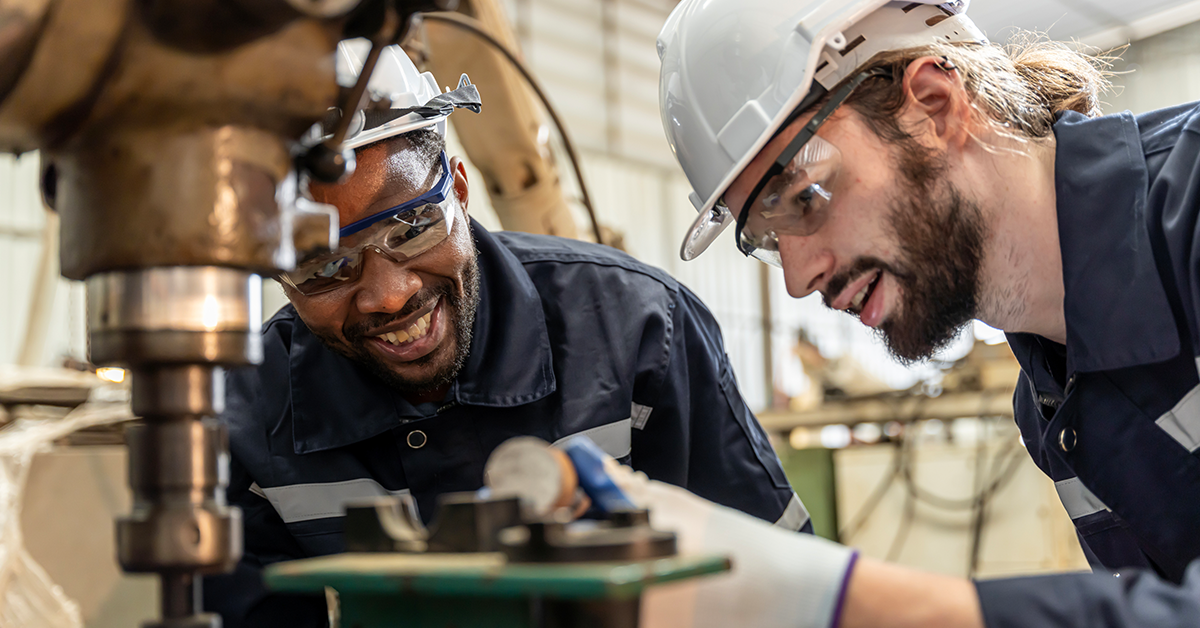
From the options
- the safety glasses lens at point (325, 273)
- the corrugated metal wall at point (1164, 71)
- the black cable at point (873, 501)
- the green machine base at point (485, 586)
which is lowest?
the black cable at point (873, 501)

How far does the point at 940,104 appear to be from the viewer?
126 cm

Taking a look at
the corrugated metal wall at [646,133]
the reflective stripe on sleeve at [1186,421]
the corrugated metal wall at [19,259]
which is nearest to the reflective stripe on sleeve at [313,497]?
the reflective stripe on sleeve at [1186,421]

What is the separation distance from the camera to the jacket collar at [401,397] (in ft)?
4.60

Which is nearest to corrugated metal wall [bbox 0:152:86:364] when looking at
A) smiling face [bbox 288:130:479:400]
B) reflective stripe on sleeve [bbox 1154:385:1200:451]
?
smiling face [bbox 288:130:479:400]

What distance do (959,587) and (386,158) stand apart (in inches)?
36.9

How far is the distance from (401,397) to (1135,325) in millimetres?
1027

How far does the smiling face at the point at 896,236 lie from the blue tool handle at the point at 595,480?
0.71m

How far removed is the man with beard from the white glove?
781 mm

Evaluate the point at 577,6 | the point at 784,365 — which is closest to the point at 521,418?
the point at 577,6

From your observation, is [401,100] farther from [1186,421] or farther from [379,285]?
[1186,421]

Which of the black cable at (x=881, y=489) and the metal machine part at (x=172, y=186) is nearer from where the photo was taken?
the metal machine part at (x=172, y=186)

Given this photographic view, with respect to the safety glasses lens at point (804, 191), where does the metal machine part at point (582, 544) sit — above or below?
below

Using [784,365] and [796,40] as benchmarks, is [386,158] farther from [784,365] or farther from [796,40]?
[784,365]

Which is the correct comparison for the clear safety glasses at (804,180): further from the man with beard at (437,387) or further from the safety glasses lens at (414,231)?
the safety glasses lens at (414,231)
